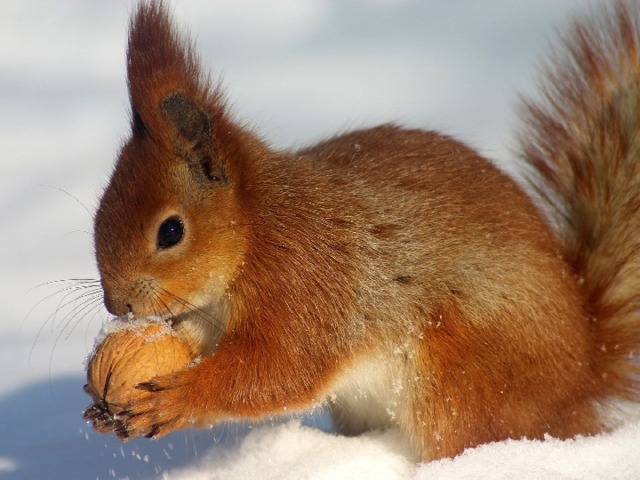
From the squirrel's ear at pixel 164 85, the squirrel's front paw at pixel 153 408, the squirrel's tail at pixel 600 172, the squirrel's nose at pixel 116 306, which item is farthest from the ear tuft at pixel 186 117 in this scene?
the squirrel's tail at pixel 600 172

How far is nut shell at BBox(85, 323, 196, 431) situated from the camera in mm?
1804

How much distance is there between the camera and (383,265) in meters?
1.96

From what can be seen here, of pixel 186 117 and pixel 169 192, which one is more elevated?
pixel 186 117

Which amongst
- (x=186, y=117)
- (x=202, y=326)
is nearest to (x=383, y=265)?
(x=202, y=326)

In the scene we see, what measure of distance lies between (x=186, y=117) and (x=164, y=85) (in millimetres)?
81

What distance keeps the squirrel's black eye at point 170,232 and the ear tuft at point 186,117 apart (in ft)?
0.62

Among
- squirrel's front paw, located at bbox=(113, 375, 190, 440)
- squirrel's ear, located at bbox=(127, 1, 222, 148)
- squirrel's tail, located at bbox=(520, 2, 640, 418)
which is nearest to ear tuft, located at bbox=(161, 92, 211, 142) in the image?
squirrel's ear, located at bbox=(127, 1, 222, 148)

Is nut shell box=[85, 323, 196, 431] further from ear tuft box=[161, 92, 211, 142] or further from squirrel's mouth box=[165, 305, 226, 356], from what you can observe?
ear tuft box=[161, 92, 211, 142]

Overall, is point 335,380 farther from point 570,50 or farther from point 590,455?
point 570,50

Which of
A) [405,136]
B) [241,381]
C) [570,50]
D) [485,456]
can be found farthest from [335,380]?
[570,50]

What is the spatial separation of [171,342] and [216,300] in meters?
0.13

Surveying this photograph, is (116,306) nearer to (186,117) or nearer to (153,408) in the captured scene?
(153,408)

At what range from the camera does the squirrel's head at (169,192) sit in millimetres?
1771

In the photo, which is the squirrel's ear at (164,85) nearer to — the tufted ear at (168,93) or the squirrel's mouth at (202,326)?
the tufted ear at (168,93)
